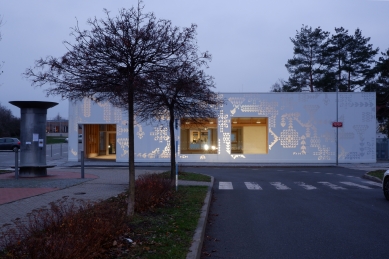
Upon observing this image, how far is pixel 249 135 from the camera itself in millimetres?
36625

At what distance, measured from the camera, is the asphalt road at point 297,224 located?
310 inches

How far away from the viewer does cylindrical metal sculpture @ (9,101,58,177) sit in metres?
19.5

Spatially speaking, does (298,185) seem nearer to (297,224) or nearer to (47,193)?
(297,224)

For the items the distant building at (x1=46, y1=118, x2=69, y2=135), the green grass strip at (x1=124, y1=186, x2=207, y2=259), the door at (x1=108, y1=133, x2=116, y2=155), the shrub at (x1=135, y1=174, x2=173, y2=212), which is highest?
the distant building at (x1=46, y1=118, x2=69, y2=135)

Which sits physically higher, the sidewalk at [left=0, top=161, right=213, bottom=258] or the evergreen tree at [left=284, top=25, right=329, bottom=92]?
the evergreen tree at [left=284, top=25, right=329, bottom=92]

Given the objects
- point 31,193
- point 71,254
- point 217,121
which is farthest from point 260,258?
point 217,121

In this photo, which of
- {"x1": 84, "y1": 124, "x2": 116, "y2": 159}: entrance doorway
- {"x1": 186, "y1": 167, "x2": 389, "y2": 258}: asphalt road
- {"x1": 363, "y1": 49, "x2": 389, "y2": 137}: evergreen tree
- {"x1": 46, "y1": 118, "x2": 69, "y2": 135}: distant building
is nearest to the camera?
{"x1": 186, "y1": 167, "x2": 389, "y2": 258}: asphalt road

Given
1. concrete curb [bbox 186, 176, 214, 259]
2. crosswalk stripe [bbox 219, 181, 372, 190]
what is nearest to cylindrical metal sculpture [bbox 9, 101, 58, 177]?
crosswalk stripe [bbox 219, 181, 372, 190]

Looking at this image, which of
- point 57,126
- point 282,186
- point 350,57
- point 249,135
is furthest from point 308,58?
point 57,126

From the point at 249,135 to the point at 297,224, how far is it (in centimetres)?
2655

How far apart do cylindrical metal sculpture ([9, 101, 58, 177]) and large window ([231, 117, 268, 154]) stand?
18739 mm

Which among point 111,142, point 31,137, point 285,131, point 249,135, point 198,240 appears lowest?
point 198,240

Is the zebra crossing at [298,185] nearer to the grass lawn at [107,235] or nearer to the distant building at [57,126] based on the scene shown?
the grass lawn at [107,235]

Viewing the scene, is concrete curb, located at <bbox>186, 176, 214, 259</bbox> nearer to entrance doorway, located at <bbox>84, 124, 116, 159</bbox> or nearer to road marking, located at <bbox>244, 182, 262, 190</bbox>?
road marking, located at <bbox>244, 182, 262, 190</bbox>
